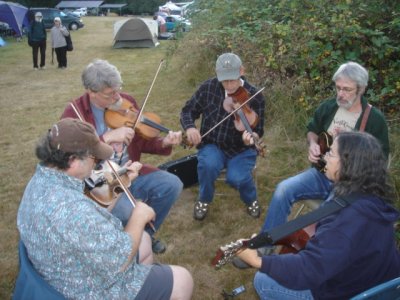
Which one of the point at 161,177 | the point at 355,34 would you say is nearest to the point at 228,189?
the point at 161,177

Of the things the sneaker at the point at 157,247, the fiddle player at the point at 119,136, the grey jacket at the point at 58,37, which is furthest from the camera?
the grey jacket at the point at 58,37

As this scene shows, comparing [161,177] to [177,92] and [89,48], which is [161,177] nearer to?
[177,92]

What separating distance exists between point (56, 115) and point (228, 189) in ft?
12.0

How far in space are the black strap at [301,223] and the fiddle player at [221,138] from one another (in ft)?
4.73

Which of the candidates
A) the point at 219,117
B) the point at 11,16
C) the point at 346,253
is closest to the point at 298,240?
the point at 346,253

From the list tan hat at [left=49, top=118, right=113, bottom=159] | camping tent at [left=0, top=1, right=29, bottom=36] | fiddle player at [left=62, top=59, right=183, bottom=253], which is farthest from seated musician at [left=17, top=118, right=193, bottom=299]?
camping tent at [left=0, top=1, right=29, bottom=36]

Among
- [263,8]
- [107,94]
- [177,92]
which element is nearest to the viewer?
[107,94]

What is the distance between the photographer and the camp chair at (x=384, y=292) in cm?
140

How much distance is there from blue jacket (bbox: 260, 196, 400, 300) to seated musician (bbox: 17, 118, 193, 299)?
21.8 inches

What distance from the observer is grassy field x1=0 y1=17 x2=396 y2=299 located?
2896mm

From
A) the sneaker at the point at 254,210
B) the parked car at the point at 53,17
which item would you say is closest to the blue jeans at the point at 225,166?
the sneaker at the point at 254,210

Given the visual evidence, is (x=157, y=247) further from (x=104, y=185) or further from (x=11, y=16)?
(x=11, y=16)

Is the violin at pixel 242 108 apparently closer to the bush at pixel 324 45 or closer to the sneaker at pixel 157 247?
the sneaker at pixel 157 247

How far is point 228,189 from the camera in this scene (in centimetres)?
388
